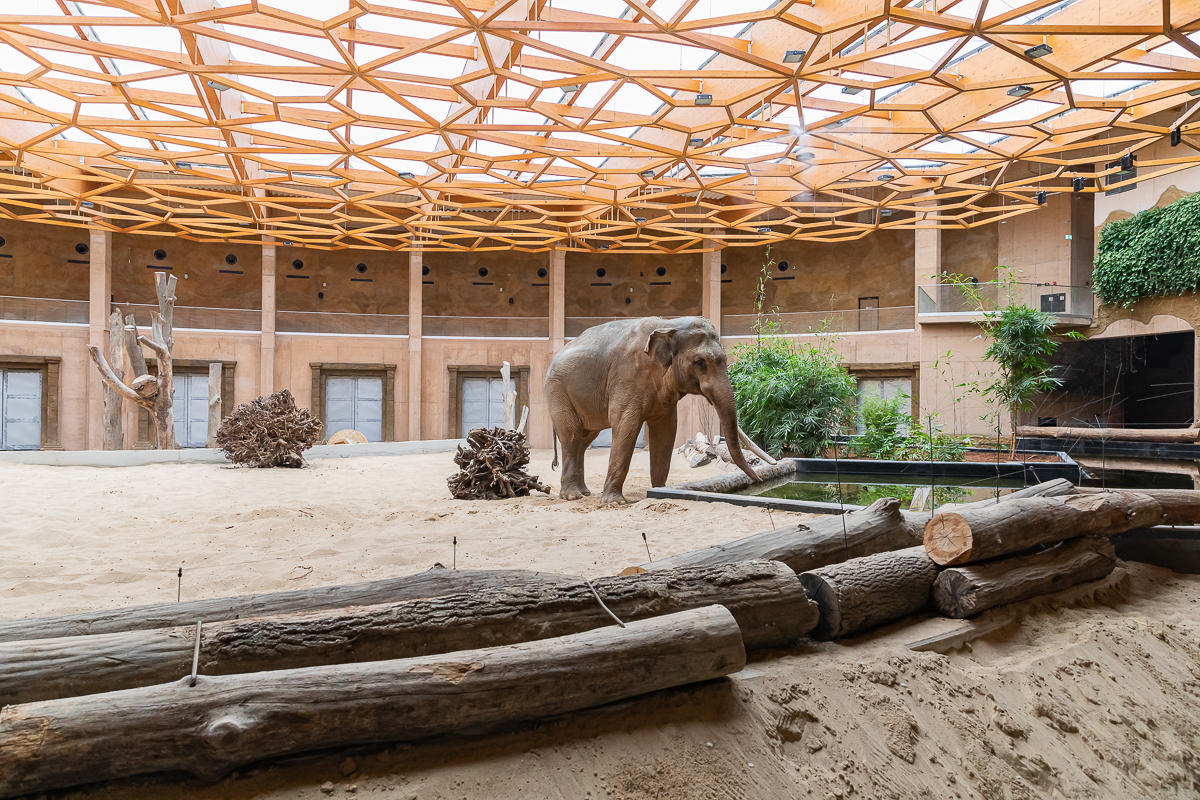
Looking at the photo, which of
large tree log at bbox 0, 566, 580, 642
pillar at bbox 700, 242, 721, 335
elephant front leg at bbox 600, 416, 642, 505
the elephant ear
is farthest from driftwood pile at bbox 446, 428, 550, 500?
pillar at bbox 700, 242, 721, 335

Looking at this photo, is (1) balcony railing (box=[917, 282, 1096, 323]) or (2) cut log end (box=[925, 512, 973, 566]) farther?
(1) balcony railing (box=[917, 282, 1096, 323])

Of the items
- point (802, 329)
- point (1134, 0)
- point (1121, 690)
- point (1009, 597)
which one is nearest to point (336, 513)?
point (1009, 597)

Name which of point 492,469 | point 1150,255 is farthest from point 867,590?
point 1150,255

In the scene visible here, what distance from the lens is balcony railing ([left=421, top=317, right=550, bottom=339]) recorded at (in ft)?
79.7

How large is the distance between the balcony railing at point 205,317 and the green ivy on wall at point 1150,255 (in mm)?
25648

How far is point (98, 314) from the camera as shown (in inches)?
818

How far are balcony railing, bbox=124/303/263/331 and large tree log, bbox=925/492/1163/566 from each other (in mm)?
23019

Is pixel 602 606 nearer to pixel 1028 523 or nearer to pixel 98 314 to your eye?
pixel 1028 523

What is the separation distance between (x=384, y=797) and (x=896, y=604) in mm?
2629

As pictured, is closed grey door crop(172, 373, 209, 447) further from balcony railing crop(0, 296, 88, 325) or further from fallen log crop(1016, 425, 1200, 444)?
fallen log crop(1016, 425, 1200, 444)

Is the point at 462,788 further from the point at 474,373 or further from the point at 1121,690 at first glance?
the point at 474,373

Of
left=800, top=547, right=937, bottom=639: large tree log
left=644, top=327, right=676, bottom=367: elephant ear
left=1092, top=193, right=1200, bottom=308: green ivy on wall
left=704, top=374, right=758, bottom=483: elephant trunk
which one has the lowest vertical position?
left=800, top=547, right=937, bottom=639: large tree log

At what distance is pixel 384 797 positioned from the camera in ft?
6.44

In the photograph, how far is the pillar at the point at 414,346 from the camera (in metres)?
23.4
